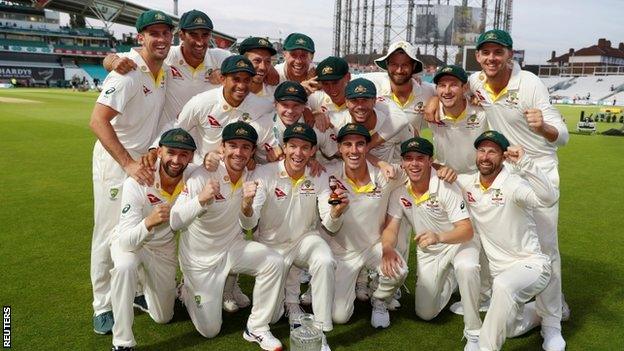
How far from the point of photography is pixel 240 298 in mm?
4789

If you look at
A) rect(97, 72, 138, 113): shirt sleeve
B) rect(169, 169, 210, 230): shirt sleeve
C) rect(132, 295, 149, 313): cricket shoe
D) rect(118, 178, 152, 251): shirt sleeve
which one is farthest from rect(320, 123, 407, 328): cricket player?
rect(97, 72, 138, 113): shirt sleeve

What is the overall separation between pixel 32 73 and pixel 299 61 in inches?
2517

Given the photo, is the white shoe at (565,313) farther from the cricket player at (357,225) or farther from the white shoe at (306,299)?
the white shoe at (306,299)

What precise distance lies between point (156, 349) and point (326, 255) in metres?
1.50

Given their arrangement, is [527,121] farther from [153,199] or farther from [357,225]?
[153,199]

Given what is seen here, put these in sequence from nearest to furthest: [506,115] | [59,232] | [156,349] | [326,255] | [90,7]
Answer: [156,349]
[326,255]
[506,115]
[59,232]
[90,7]

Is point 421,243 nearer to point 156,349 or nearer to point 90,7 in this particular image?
point 156,349

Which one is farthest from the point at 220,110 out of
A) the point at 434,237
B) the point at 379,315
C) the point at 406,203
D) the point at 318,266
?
the point at 379,315

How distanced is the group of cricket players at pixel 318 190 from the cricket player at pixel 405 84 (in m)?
0.02

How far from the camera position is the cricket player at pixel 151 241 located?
372cm

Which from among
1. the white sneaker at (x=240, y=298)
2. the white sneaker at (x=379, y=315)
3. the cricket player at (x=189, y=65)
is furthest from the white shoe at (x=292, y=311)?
the cricket player at (x=189, y=65)

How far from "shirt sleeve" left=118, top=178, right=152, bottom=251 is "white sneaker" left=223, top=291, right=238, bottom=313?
118 centimetres

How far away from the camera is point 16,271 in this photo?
5199 millimetres

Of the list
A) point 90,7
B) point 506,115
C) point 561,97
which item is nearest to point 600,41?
point 561,97
